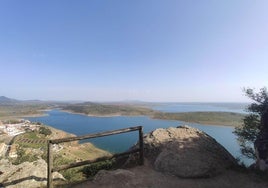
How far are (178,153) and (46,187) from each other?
140 inches

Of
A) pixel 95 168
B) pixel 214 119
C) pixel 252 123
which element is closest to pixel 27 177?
pixel 95 168

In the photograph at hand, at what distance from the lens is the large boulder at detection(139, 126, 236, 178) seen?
6039 mm

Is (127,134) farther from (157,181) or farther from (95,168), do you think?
(157,181)

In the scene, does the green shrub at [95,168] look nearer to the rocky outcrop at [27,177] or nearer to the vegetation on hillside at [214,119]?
the rocky outcrop at [27,177]

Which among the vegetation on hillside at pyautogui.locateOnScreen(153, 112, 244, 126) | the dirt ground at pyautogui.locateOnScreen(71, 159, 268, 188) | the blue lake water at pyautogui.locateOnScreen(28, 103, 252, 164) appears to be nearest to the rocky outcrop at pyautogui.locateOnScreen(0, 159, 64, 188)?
the dirt ground at pyautogui.locateOnScreen(71, 159, 268, 188)

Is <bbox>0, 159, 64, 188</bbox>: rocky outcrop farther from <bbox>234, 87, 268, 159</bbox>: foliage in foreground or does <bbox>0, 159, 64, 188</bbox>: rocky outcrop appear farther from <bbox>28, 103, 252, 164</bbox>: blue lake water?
<bbox>28, 103, 252, 164</bbox>: blue lake water

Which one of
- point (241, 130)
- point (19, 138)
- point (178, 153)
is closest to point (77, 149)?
point (19, 138)

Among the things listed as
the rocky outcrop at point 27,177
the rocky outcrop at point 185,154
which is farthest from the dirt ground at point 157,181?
the rocky outcrop at point 27,177

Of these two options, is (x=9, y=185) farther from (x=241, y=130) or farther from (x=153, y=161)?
(x=241, y=130)

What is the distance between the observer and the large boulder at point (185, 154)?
238 inches

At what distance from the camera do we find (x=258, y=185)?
5.57m

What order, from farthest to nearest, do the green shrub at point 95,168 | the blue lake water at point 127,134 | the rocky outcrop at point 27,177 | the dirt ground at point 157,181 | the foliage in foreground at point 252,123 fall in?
the blue lake water at point 127,134
the foliage in foreground at point 252,123
the green shrub at point 95,168
the rocky outcrop at point 27,177
the dirt ground at point 157,181

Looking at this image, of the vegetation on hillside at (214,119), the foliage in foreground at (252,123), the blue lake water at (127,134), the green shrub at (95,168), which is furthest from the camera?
the vegetation on hillside at (214,119)

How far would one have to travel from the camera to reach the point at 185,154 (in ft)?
21.3
